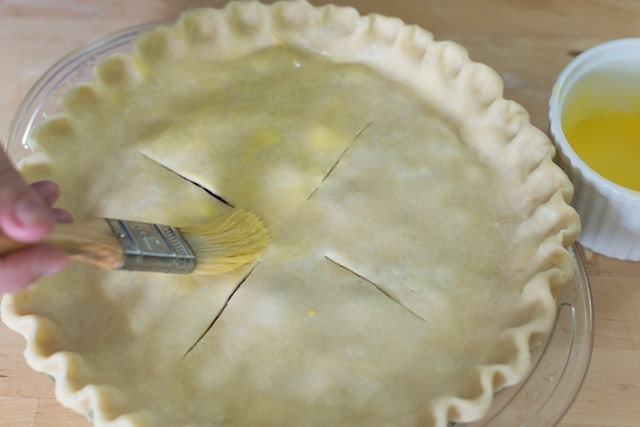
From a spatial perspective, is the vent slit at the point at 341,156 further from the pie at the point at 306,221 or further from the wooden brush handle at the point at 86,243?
the wooden brush handle at the point at 86,243

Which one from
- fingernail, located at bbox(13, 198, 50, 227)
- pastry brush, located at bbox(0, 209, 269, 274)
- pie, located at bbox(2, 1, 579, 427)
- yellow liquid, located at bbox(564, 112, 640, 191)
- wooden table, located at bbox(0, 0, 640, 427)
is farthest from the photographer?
wooden table, located at bbox(0, 0, 640, 427)

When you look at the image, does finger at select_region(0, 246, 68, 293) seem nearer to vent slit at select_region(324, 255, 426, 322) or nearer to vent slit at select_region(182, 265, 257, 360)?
vent slit at select_region(182, 265, 257, 360)

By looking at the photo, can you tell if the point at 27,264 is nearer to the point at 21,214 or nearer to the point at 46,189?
the point at 21,214

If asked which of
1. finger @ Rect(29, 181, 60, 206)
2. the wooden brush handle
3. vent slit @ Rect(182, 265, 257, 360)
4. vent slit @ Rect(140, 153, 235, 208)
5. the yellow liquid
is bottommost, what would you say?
vent slit @ Rect(182, 265, 257, 360)

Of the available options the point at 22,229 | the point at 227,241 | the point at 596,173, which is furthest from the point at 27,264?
the point at 596,173

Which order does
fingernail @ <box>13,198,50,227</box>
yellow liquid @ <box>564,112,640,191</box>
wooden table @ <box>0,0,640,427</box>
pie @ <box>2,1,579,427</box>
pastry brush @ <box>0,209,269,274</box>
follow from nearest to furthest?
fingernail @ <box>13,198,50,227</box>, pastry brush @ <box>0,209,269,274</box>, pie @ <box>2,1,579,427</box>, yellow liquid @ <box>564,112,640,191</box>, wooden table @ <box>0,0,640,427</box>

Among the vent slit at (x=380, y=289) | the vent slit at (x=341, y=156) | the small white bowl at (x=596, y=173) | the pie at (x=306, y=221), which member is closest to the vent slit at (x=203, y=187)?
the pie at (x=306, y=221)

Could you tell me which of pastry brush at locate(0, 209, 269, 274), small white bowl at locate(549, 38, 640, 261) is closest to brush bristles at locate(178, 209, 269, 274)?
pastry brush at locate(0, 209, 269, 274)

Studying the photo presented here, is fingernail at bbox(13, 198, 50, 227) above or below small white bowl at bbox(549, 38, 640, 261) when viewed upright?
above
